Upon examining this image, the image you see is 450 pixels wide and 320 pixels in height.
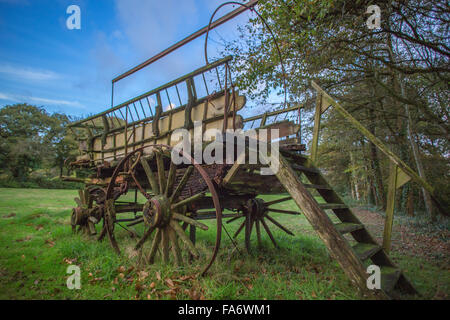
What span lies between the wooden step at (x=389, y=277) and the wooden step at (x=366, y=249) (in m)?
0.25

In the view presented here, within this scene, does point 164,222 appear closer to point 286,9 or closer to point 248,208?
point 248,208

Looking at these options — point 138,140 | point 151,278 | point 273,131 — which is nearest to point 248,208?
point 273,131

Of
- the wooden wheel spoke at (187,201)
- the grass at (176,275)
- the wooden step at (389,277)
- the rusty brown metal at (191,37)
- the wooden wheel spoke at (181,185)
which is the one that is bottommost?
the grass at (176,275)

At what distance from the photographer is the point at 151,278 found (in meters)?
3.15

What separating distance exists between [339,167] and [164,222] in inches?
669

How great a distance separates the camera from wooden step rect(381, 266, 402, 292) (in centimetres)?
245

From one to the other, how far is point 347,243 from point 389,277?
0.83 metres

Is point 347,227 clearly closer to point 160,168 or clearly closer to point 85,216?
point 160,168

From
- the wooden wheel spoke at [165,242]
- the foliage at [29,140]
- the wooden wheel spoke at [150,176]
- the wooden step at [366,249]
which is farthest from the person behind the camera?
the foliage at [29,140]

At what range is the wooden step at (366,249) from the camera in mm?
2637

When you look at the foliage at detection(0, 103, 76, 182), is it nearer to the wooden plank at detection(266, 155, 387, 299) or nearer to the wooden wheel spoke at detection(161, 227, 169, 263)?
the wooden wheel spoke at detection(161, 227, 169, 263)

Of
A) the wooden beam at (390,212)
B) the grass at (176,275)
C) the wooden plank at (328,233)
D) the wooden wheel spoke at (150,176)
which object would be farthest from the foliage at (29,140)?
the wooden beam at (390,212)

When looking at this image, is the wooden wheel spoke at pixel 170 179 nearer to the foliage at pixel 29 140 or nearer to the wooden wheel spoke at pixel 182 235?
the wooden wheel spoke at pixel 182 235

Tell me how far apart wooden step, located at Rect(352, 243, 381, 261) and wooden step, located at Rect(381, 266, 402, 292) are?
0.81 feet
